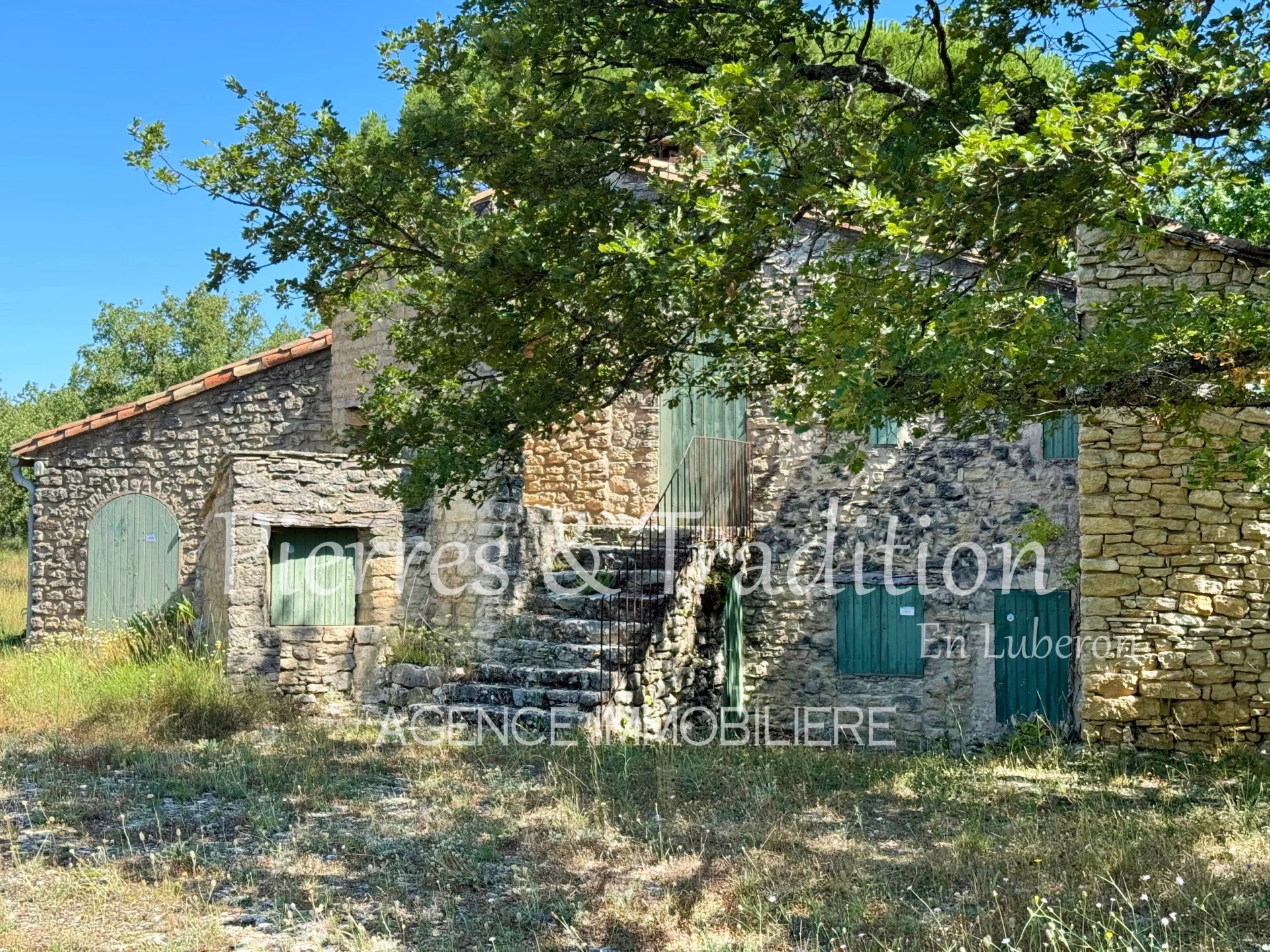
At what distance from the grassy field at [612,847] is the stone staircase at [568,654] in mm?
824

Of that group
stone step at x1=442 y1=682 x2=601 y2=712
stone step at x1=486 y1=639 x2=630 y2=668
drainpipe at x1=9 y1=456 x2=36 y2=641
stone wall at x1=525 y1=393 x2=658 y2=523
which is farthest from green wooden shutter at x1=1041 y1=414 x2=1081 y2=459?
drainpipe at x1=9 y1=456 x2=36 y2=641

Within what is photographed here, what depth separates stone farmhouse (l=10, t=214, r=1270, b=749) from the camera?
352 inches

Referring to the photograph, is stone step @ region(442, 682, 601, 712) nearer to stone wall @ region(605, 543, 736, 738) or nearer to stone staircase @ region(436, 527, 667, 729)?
stone staircase @ region(436, 527, 667, 729)

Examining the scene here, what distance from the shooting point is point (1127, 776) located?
8.12 metres

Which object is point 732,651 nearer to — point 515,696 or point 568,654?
point 568,654

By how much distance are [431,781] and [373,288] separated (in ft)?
22.7

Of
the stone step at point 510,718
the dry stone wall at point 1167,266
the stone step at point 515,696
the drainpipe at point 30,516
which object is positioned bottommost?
the stone step at point 510,718

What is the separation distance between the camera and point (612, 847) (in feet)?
20.6

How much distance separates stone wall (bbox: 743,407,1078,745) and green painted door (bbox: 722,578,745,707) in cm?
14

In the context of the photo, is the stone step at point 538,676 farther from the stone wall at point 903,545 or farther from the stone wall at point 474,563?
the stone wall at point 903,545

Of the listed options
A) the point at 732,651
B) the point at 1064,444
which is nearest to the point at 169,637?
the point at 732,651

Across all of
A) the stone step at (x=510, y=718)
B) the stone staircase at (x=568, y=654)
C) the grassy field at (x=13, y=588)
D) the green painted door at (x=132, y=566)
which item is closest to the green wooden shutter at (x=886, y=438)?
the stone staircase at (x=568, y=654)

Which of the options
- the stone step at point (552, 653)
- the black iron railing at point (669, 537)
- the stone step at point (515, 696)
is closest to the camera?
the stone step at point (515, 696)

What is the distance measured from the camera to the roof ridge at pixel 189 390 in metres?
14.9
